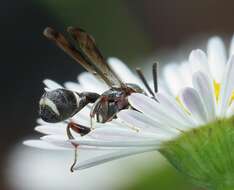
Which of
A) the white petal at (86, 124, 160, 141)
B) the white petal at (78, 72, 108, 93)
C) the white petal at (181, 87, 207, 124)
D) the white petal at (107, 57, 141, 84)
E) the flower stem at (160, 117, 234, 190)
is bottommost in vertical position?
the flower stem at (160, 117, 234, 190)

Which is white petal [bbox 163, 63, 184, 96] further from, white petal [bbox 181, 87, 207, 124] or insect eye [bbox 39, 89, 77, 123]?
white petal [bbox 181, 87, 207, 124]

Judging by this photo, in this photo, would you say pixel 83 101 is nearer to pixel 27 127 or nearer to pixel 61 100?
pixel 61 100

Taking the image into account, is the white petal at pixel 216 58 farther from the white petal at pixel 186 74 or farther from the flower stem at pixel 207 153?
the flower stem at pixel 207 153

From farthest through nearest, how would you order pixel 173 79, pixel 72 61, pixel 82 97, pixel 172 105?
1. pixel 72 61
2. pixel 173 79
3. pixel 82 97
4. pixel 172 105

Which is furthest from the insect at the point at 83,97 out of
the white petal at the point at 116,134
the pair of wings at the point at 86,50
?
the white petal at the point at 116,134

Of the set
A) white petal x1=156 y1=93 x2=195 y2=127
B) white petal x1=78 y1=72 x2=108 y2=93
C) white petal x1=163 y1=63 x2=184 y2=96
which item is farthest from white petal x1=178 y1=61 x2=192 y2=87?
white petal x1=156 y1=93 x2=195 y2=127

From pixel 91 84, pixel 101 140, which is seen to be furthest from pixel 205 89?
pixel 91 84

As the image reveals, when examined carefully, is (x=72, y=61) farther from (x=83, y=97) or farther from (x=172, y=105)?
(x=172, y=105)
